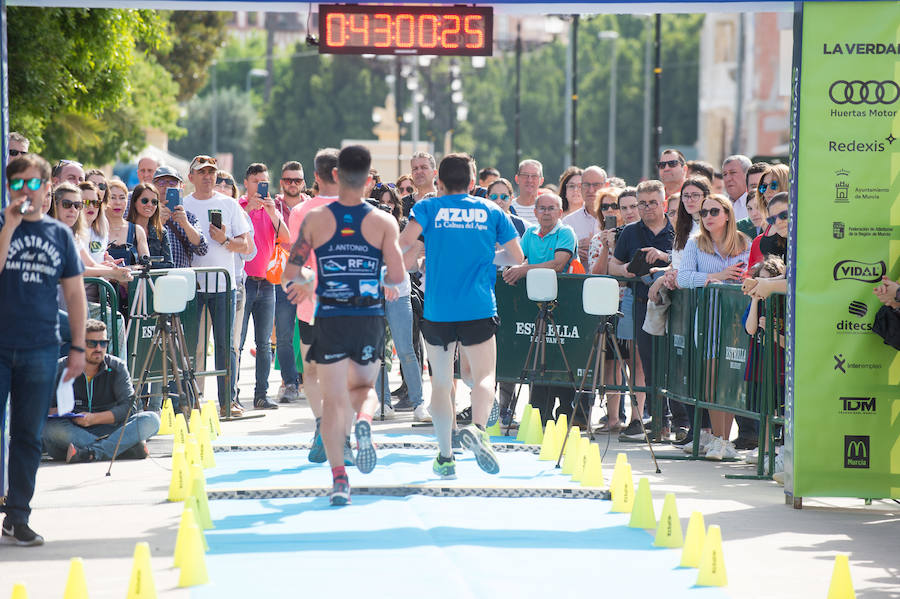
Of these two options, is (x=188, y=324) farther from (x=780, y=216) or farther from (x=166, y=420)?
(x=780, y=216)

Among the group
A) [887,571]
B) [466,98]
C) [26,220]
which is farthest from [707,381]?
[466,98]

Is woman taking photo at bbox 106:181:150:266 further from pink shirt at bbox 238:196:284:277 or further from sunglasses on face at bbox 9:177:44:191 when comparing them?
sunglasses on face at bbox 9:177:44:191

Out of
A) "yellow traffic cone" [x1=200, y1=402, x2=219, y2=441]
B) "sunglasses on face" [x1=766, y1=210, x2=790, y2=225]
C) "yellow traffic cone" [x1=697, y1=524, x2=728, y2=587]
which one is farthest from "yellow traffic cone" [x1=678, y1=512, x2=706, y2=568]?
"yellow traffic cone" [x1=200, y1=402, x2=219, y2=441]

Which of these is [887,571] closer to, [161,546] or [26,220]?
[161,546]

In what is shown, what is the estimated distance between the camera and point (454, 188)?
30.7 feet

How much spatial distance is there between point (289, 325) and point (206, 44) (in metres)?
29.5

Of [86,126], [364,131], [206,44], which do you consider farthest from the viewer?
[364,131]

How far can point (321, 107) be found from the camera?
7600cm

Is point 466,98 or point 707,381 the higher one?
point 466,98

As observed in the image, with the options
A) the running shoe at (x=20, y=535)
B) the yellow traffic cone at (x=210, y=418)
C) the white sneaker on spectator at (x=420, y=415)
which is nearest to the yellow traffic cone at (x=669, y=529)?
the running shoe at (x=20, y=535)

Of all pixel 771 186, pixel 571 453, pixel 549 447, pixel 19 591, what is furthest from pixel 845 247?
pixel 19 591

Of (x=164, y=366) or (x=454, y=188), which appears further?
(x=164, y=366)

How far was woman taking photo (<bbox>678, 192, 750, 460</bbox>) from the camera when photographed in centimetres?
1123

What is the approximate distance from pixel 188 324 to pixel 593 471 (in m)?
5.17
